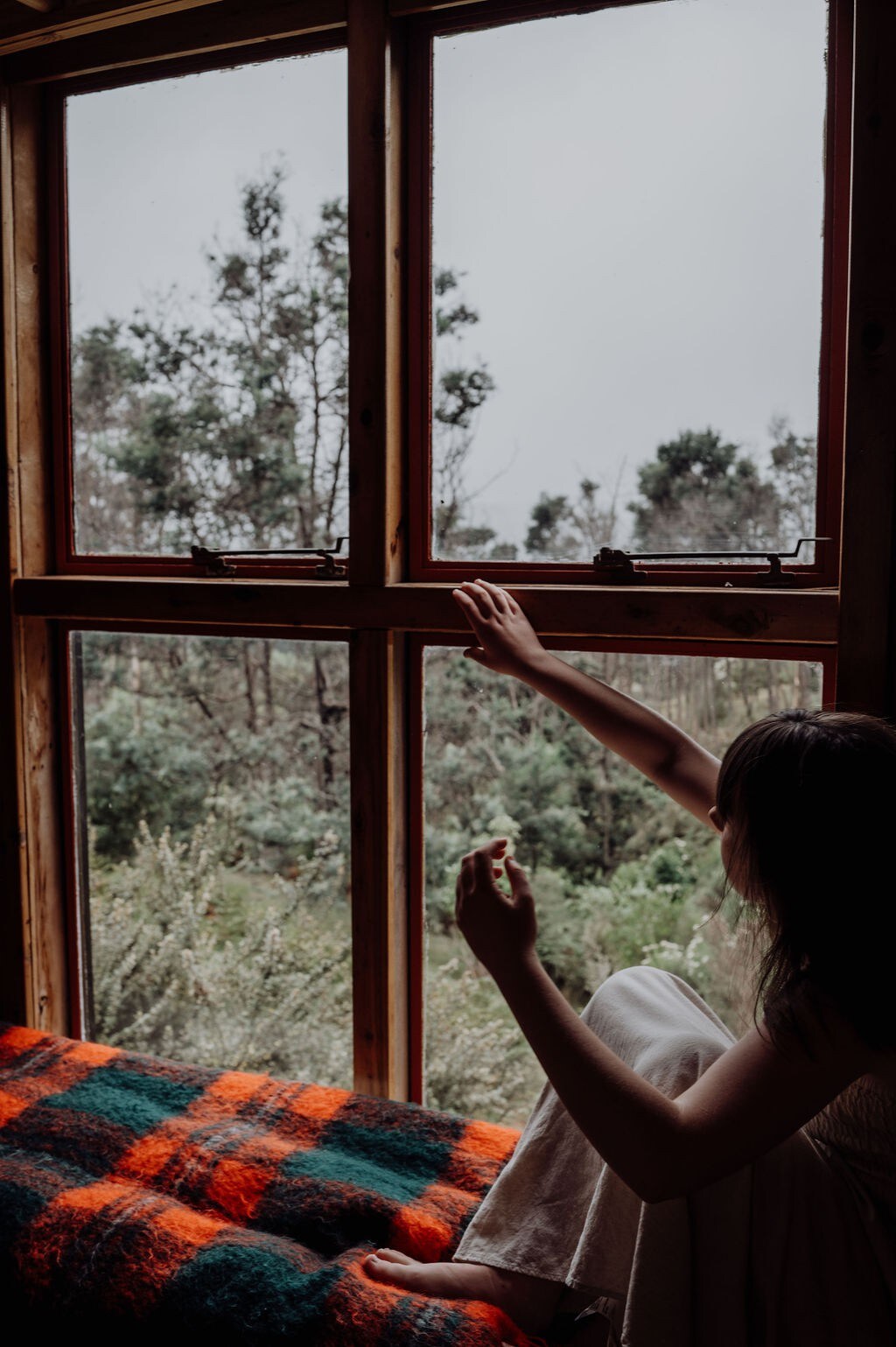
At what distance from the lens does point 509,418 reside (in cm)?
172

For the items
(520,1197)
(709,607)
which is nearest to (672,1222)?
(520,1197)

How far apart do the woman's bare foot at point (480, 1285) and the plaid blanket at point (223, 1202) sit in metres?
0.02

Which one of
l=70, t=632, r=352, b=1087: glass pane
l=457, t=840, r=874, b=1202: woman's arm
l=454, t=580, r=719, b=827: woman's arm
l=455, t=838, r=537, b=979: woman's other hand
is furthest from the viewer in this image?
l=70, t=632, r=352, b=1087: glass pane

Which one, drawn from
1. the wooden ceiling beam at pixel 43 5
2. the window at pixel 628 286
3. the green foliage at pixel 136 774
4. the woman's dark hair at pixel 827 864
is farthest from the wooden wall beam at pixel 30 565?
the woman's dark hair at pixel 827 864

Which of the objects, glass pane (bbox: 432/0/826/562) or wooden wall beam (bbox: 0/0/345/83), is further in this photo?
wooden wall beam (bbox: 0/0/345/83)

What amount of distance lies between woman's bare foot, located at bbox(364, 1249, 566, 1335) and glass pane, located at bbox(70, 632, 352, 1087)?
2.22ft

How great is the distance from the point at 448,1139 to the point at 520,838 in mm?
515

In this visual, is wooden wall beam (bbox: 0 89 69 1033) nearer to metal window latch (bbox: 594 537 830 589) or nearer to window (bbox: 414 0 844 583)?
window (bbox: 414 0 844 583)

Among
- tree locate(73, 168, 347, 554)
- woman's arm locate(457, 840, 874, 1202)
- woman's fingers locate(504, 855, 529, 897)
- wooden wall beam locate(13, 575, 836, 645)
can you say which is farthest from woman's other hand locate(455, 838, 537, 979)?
tree locate(73, 168, 347, 554)

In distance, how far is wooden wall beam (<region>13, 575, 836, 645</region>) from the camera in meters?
1.46

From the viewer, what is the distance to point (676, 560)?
64.4 inches

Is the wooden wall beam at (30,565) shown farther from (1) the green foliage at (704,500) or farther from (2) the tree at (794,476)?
(2) the tree at (794,476)

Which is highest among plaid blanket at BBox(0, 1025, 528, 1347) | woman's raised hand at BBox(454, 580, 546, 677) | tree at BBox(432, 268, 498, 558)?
tree at BBox(432, 268, 498, 558)

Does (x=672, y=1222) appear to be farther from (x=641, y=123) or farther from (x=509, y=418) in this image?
(x=641, y=123)
